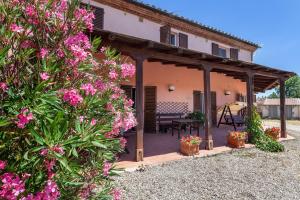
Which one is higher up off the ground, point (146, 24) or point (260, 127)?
point (146, 24)

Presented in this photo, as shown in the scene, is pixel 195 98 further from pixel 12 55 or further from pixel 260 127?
pixel 12 55

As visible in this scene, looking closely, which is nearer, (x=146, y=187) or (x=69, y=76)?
(x=69, y=76)

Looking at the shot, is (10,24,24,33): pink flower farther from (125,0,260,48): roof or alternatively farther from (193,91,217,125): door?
(193,91,217,125): door

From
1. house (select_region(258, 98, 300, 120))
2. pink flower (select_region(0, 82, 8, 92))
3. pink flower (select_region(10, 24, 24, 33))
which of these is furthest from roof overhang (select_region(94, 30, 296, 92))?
house (select_region(258, 98, 300, 120))

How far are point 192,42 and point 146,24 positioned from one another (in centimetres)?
308

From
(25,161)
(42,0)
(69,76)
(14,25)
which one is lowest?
(25,161)

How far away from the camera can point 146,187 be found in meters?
5.21

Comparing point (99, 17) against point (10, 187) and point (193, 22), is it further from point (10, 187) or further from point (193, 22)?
point (10, 187)

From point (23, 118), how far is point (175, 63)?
9.71m

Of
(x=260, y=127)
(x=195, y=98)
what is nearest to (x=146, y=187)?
(x=260, y=127)

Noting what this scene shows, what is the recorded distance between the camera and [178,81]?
1280cm

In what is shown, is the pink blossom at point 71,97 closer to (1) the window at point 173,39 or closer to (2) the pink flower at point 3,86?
(2) the pink flower at point 3,86

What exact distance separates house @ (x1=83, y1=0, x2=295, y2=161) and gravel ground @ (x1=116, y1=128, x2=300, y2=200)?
3.46 ft

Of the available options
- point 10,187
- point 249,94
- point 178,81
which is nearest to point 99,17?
point 178,81
